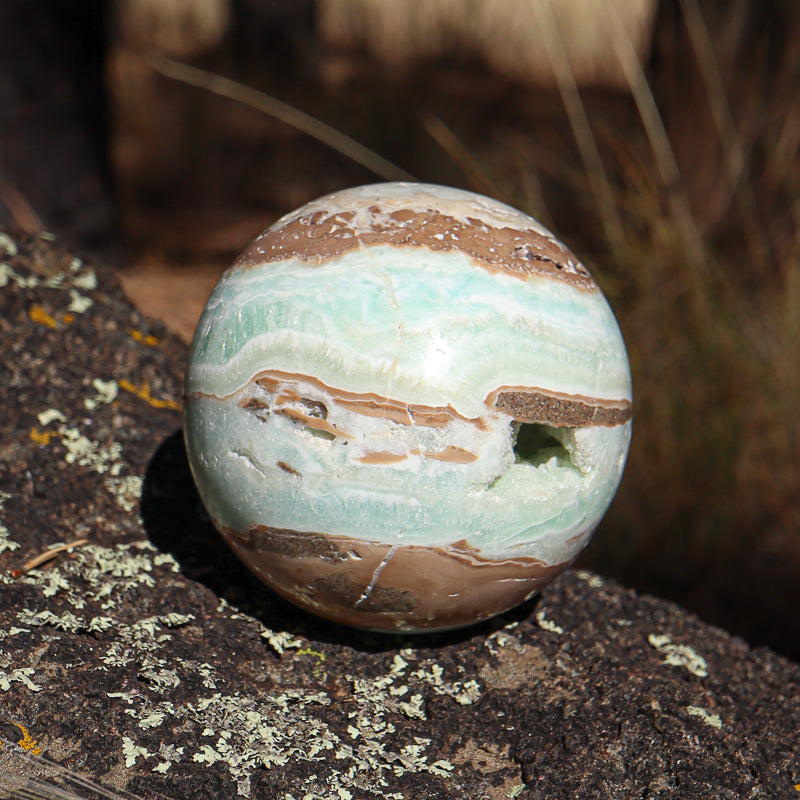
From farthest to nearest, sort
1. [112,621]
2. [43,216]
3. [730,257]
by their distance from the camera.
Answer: [43,216]
[730,257]
[112,621]

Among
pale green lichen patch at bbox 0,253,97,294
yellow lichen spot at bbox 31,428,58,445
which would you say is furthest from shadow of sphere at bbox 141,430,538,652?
pale green lichen patch at bbox 0,253,97,294

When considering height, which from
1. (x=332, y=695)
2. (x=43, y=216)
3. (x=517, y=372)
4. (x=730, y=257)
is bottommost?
(x=43, y=216)

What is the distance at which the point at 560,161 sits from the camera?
159 inches

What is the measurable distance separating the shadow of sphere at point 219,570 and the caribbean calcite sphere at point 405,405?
200mm

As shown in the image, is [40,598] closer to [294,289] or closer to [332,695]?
[332,695]

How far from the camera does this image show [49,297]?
3141 mm

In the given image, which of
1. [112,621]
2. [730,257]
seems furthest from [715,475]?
[112,621]

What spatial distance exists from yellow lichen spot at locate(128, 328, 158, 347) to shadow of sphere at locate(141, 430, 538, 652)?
1.65 ft

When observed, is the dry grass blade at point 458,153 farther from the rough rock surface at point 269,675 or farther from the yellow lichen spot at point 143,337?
the rough rock surface at point 269,675

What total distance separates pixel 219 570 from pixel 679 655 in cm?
131

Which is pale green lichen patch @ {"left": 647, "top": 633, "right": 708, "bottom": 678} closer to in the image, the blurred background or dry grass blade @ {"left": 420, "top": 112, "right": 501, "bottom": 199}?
the blurred background

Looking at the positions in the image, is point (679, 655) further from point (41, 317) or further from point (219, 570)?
point (41, 317)

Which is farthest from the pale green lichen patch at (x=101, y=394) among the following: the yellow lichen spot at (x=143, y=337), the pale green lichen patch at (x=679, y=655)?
the pale green lichen patch at (x=679, y=655)

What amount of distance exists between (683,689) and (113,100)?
5.64 metres
